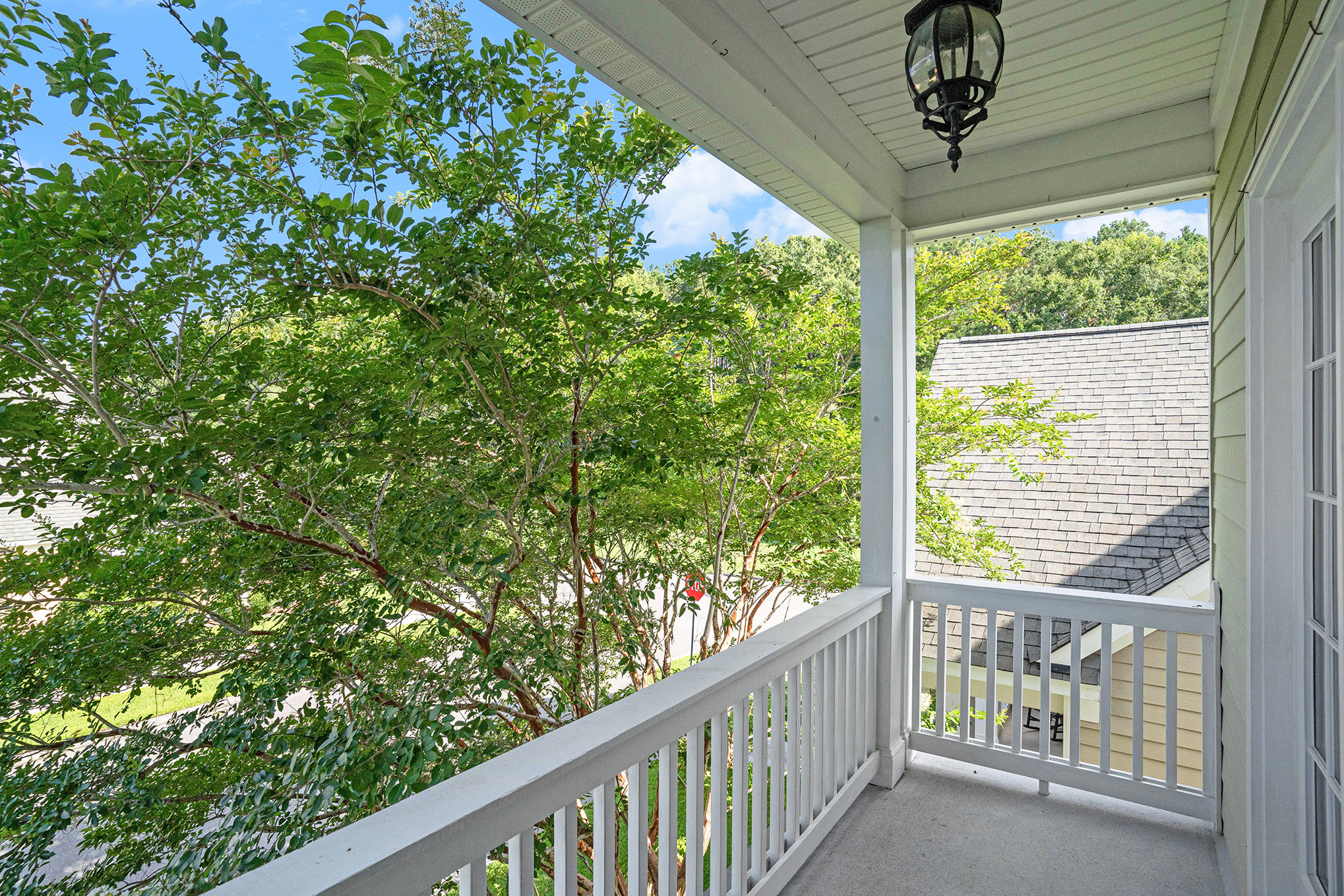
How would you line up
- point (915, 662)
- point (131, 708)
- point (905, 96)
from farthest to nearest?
point (915, 662), point (131, 708), point (905, 96)

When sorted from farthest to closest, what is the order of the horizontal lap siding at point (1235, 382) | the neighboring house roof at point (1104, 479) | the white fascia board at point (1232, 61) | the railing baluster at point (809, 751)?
the neighboring house roof at point (1104, 479), the railing baluster at point (809, 751), the white fascia board at point (1232, 61), the horizontal lap siding at point (1235, 382)

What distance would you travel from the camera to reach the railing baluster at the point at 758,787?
2064 mm

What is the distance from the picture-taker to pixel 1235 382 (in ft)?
7.02

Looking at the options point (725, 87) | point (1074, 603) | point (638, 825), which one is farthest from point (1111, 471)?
point (638, 825)

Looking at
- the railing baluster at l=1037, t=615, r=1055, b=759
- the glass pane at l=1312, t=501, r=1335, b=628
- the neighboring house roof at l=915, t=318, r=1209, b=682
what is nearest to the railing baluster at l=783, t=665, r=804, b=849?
the railing baluster at l=1037, t=615, r=1055, b=759

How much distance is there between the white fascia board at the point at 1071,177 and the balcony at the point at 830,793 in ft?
5.30

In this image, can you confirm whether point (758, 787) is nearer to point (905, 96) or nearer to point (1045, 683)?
point (1045, 683)

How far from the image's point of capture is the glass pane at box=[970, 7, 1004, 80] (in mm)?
1268

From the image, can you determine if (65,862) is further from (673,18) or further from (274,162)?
(673,18)

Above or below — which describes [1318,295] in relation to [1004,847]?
above

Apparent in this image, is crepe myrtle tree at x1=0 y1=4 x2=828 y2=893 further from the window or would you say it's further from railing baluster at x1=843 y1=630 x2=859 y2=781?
the window

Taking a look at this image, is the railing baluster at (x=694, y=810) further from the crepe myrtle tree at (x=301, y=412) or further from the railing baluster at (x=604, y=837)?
the crepe myrtle tree at (x=301, y=412)

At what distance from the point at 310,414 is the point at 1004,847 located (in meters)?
2.93

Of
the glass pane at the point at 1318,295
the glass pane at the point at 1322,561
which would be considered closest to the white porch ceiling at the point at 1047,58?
the glass pane at the point at 1318,295
